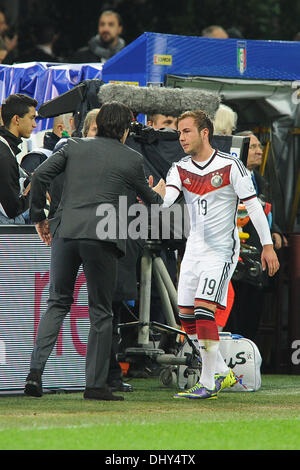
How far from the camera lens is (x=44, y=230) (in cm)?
802

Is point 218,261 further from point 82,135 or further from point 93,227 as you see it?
point 82,135

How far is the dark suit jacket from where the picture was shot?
774cm

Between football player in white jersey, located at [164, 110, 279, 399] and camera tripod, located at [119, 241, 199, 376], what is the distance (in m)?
0.36

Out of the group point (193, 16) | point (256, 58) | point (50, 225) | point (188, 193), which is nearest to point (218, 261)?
point (188, 193)

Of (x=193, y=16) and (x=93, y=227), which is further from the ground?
(x=193, y=16)

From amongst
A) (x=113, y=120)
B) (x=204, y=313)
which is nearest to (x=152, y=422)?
(x=204, y=313)

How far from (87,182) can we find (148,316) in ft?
5.17

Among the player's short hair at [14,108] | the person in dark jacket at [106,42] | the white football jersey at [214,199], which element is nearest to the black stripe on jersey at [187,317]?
the white football jersey at [214,199]

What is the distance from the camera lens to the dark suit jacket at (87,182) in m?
7.74

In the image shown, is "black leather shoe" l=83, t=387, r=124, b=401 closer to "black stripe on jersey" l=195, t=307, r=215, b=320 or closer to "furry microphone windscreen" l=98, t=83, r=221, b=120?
"black stripe on jersey" l=195, t=307, r=215, b=320

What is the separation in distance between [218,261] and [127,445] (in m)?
2.54

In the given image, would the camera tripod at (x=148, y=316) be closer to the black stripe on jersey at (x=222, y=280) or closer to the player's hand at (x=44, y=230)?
the black stripe on jersey at (x=222, y=280)

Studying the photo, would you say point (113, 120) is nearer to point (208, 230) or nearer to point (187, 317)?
point (208, 230)
